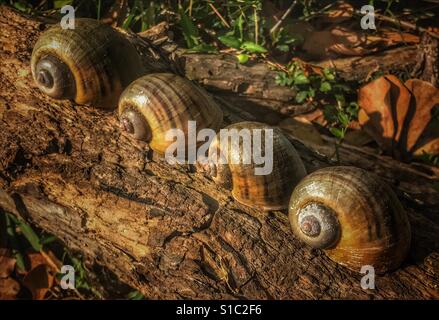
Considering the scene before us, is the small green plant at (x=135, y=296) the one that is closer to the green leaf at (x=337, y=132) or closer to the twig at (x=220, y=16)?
the green leaf at (x=337, y=132)

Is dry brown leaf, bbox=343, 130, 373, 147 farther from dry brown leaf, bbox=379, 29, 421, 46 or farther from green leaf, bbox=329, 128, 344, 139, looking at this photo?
dry brown leaf, bbox=379, 29, 421, 46

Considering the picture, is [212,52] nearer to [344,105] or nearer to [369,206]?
[344,105]

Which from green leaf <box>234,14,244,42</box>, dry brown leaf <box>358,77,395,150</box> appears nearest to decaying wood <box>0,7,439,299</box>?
dry brown leaf <box>358,77,395,150</box>

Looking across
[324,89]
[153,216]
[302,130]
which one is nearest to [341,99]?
[324,89]

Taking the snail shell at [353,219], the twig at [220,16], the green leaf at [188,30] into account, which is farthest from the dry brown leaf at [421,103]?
the green leaf at [188,30]

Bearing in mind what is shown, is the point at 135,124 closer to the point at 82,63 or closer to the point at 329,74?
the point at 82,63
